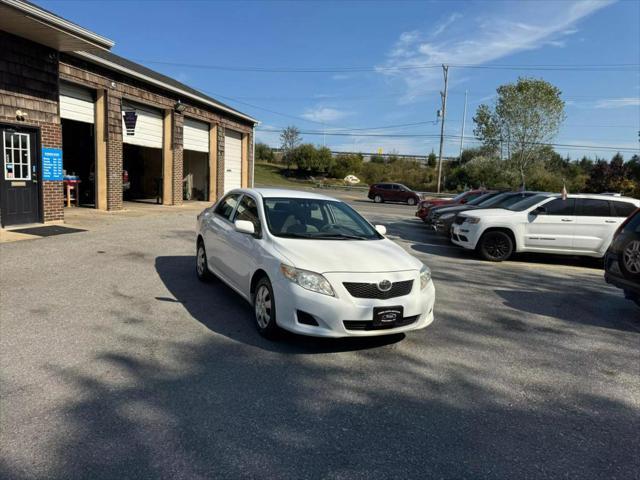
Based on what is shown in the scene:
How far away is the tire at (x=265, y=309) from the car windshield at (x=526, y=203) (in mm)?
7772

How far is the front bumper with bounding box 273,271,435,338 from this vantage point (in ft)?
13.9

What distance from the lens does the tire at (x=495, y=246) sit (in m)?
10.4

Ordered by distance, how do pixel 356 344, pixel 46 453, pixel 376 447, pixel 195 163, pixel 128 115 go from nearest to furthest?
pixel 46 453 < pixel 376 447 < pixel 356 344 < pixel 128 115 < pixel 195 163

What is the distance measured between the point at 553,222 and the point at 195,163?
60.5ft

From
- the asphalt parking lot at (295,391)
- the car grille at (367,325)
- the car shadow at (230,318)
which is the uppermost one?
the car grille at (367,325)

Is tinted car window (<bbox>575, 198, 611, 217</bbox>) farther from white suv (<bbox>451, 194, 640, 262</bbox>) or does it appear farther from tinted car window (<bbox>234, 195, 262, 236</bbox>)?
tinted car window (<bbox>234, 195, 262, 236</bbox>)

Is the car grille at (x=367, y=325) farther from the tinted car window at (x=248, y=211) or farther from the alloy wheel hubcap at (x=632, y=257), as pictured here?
the alloy wheel hubcap at (x=632, y=257)

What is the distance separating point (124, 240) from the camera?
10.4 metres

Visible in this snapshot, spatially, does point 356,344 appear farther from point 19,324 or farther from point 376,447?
point 19,324

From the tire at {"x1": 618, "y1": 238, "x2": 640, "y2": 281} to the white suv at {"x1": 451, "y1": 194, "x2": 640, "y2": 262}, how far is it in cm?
399

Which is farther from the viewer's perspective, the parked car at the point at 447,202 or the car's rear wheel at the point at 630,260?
the parked car at the point at 447,202

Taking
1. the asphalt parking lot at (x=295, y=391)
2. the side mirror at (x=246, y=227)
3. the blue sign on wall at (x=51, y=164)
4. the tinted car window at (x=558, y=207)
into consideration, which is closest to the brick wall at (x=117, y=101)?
the blue sign on wall at (x=51, y=164)

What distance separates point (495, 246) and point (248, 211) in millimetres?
6650

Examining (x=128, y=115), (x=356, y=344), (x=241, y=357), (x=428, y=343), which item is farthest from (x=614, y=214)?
(x=128, y=115)
